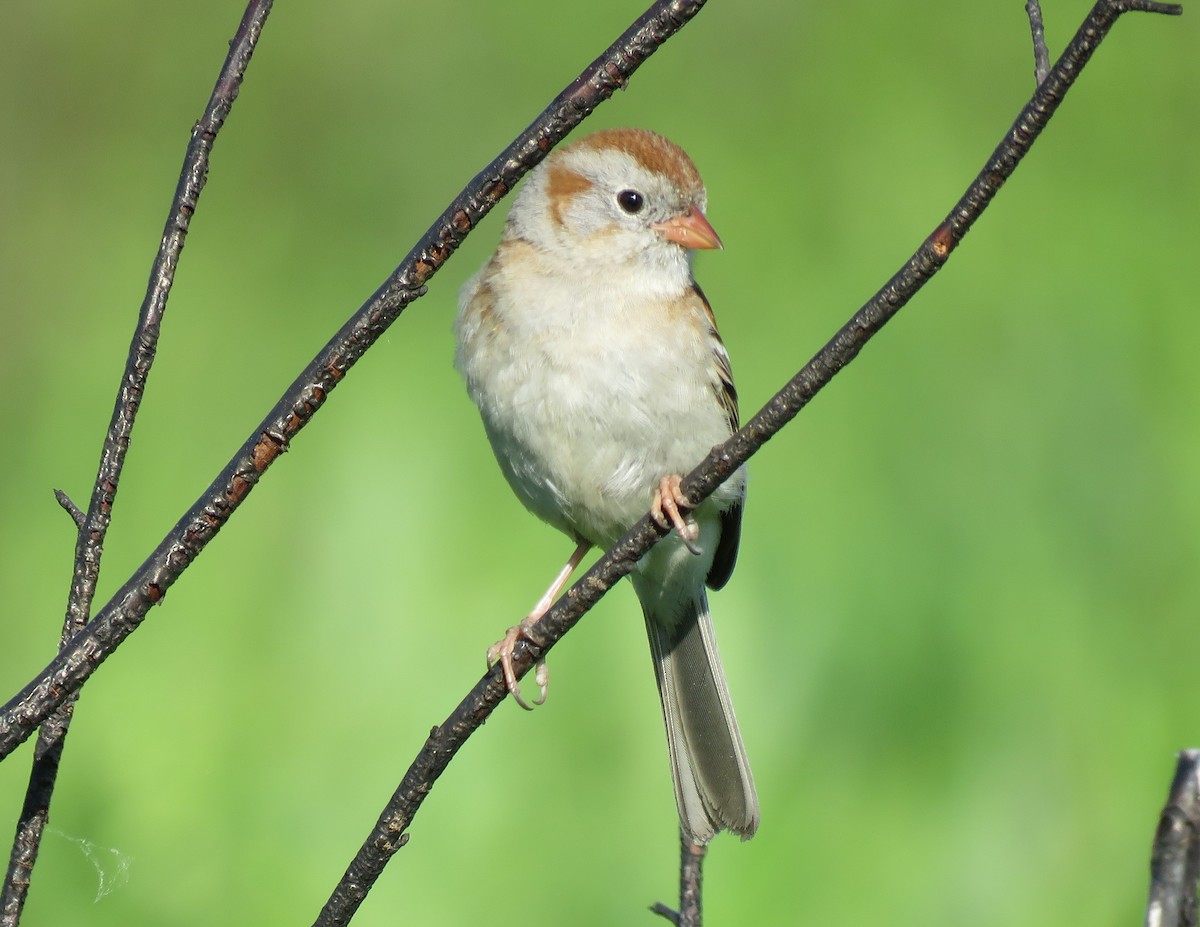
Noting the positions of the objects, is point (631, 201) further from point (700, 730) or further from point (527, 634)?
point (527, 634)

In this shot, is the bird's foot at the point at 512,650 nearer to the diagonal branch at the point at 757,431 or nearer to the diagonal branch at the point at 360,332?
the diagonal branch at the point at 757,431

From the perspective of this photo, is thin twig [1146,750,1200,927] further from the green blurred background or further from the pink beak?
the green blurred background

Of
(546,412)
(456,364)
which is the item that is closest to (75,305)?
(456,364)

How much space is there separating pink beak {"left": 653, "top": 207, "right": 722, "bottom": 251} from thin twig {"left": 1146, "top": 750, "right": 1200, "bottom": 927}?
1358mm

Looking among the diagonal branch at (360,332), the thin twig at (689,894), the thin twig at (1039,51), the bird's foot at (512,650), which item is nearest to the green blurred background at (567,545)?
the bird's foot at (512,650)

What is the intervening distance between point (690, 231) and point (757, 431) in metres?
1.06

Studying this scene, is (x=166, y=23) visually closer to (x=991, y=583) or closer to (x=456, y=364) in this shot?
(x=456, y=364)

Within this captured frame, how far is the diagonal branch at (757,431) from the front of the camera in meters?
0.96

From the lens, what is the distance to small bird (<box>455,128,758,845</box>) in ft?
6.38

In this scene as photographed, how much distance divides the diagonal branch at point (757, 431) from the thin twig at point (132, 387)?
26 centimetres

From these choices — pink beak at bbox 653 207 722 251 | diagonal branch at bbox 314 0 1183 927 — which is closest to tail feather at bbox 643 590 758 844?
pink beak at bbox 653 207 722 251

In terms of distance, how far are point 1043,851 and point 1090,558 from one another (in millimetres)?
508

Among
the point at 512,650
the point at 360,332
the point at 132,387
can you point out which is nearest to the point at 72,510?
the point at 132,387

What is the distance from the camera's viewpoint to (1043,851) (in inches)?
90.4
